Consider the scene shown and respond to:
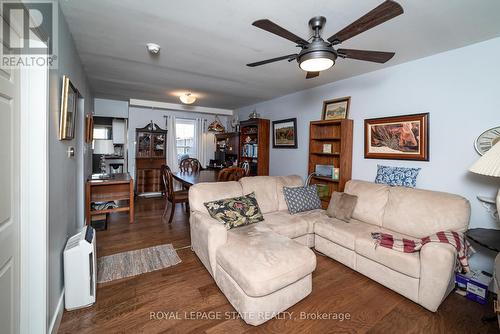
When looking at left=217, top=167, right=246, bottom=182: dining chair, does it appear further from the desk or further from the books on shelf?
the desk

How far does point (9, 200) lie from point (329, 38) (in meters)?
2.22

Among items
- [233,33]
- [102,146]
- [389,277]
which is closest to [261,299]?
[389,277]

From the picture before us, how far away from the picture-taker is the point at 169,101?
5473mm

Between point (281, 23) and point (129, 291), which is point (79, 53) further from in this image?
point (129, 291)

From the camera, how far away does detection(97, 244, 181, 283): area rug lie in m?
2.27

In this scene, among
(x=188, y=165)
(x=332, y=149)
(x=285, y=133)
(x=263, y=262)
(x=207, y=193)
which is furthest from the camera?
(x=188, y=165)

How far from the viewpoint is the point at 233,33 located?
7.01 ft

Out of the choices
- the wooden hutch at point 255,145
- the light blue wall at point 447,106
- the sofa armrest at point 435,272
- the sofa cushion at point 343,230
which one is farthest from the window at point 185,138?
the sofa armrest at point 435,272

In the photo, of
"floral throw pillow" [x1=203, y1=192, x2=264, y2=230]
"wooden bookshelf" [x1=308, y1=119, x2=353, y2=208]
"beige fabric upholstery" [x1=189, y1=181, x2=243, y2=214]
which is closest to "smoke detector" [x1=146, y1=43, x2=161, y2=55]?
"beige fabric upholstery" [x1=189, y1=181, x2=243, y2=214]

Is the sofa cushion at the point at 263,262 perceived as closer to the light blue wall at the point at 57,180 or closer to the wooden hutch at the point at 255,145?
the light blue wall at the point at 57,180

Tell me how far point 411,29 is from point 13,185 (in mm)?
3170

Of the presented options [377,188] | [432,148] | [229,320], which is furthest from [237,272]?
[432,148]

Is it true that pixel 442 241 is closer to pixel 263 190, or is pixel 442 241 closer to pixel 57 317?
pixel 263 190

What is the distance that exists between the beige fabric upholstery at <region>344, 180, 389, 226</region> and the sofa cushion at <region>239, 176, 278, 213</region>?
1023 millimetres
